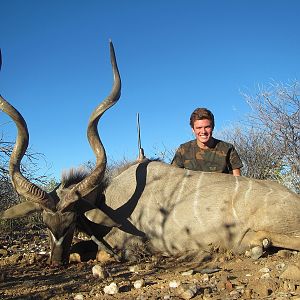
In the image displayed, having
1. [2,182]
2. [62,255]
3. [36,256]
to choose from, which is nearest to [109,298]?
[62,255]

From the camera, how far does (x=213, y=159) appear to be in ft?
12.6

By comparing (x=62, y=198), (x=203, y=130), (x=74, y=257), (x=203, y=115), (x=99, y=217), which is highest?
(x=203, y=115)

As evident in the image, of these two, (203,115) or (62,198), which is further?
(203,115)

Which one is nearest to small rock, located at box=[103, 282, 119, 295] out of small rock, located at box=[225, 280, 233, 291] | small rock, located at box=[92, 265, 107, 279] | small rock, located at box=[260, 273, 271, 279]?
small rock, located at box=[92, 265, 107, 279]

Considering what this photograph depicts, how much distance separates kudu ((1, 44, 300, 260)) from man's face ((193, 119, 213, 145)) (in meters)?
0.41

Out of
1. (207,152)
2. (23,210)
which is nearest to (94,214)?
(23,210)

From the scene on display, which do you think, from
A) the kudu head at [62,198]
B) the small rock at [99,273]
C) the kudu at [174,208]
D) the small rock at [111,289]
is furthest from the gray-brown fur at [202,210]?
the small rock at [111,289]

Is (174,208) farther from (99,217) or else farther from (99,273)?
(99,273)

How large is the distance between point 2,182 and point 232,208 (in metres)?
2.70

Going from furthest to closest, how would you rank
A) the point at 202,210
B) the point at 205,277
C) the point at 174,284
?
the point at 202,210, the point at 205,277, the point at 174,284

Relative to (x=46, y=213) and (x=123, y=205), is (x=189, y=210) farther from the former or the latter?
(x=46, y=213)

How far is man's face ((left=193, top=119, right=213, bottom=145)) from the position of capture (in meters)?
3.73

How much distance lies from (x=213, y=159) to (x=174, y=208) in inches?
30.6

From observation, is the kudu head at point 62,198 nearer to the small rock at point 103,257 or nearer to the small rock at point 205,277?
the small rock at point 103,257
